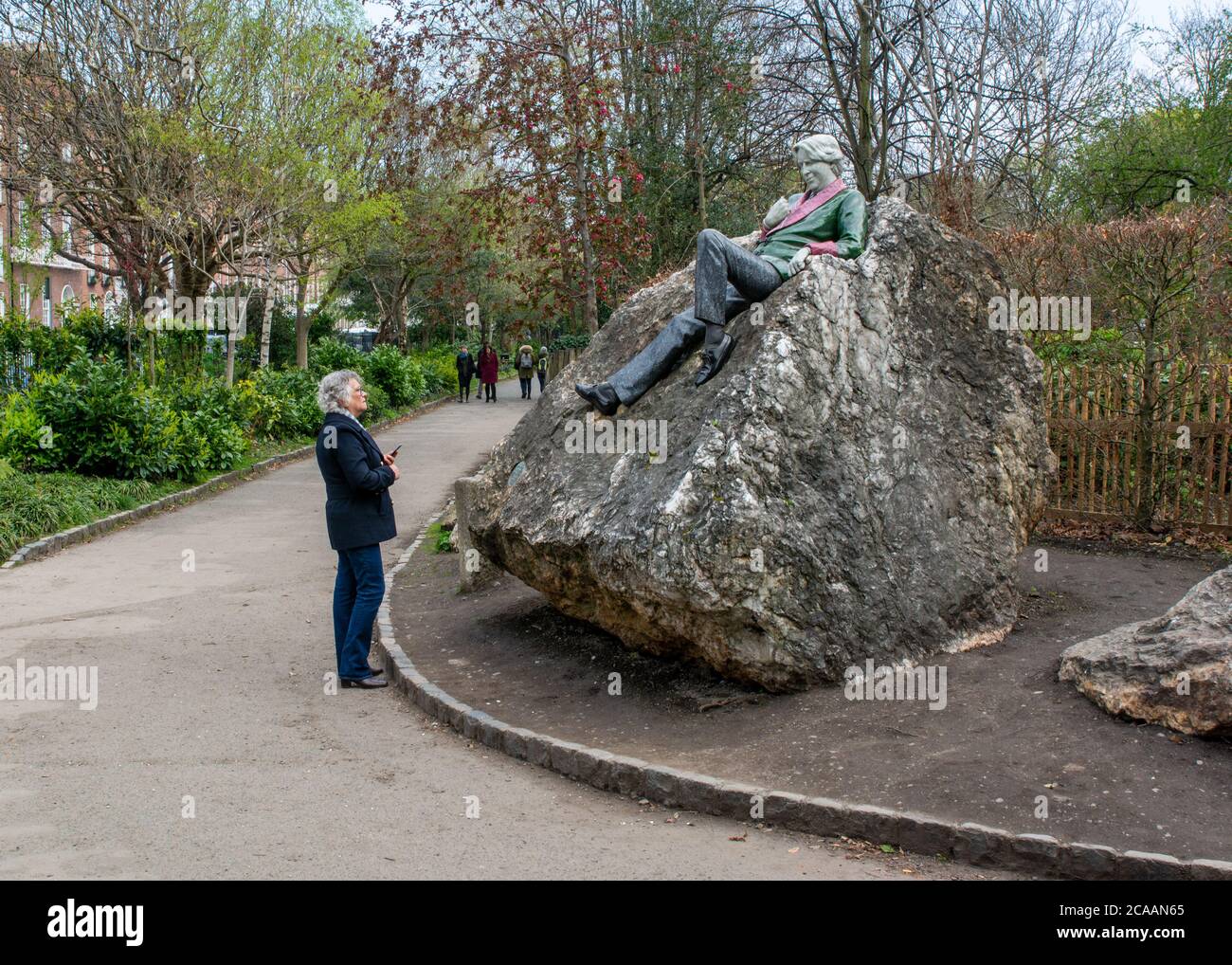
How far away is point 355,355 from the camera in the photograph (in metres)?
31.5

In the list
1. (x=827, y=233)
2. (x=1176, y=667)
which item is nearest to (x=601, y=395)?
(x=827, y=233)

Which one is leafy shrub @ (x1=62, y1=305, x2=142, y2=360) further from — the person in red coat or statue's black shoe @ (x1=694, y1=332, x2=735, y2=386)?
statue's black shoe @ (x1=694, y1=332, x2=735, y2=386)

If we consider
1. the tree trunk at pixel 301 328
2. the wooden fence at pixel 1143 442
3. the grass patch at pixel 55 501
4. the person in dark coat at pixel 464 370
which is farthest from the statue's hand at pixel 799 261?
the person in dark coat at pixel 464 370

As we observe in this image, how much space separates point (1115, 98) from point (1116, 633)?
2320 cm

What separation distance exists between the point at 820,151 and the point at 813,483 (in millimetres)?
2764

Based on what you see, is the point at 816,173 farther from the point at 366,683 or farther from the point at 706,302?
the point at 366,683

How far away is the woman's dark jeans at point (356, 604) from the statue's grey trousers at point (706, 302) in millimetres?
2178

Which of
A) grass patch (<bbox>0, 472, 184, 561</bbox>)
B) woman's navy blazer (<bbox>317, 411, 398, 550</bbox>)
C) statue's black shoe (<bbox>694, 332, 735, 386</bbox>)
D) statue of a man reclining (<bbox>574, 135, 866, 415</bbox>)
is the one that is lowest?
grass patch (<bbox>0, 472, 184, 561</bbox>)

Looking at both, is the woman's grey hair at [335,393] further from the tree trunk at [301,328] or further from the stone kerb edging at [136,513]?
the tree trunk at [301,328]

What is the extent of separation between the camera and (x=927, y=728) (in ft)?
21.7

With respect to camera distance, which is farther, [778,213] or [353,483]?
[778,213]

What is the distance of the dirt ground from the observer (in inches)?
219

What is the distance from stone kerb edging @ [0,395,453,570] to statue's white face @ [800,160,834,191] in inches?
357

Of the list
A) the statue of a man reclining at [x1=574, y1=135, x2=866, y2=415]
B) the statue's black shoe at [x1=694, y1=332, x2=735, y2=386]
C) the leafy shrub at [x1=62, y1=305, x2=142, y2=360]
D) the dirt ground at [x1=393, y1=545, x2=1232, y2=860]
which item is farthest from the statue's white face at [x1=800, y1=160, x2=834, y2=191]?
the leafy shrub at [x1=62, y1=305, x2=142, y2=360]
